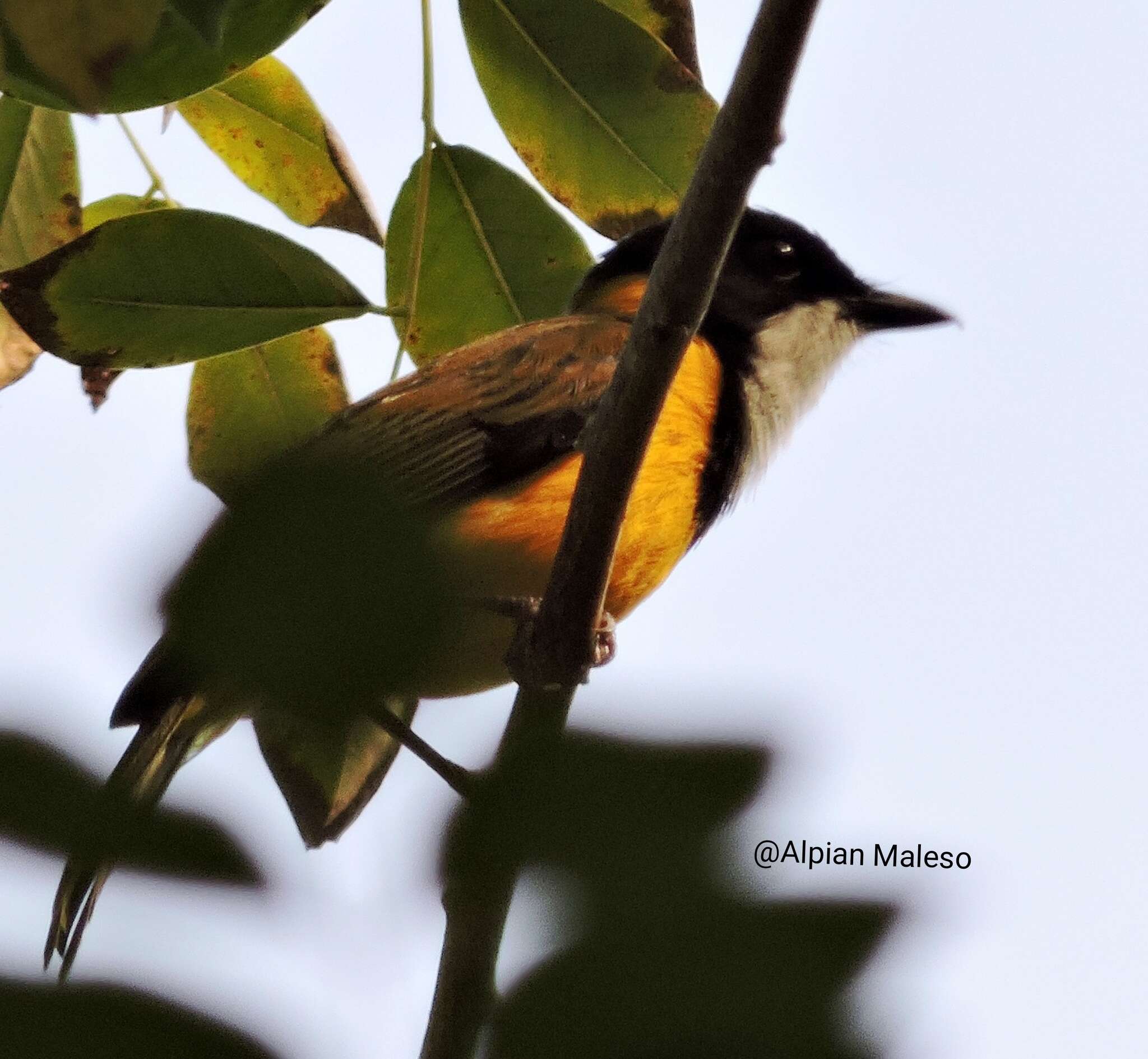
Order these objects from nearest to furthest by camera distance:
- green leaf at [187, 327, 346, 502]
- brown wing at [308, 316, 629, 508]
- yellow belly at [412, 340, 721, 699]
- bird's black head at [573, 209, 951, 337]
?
1. green leaf at [187, 327, 346, 502]
2. yellow belly at [412, 340, 721, 699]
3. brown wing at [308, 316, 629, 508]
4. bird's black head at [573, 209, 951, 337]

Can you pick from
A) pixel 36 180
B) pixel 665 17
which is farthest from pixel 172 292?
pixel 665 17

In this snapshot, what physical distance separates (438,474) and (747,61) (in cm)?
134

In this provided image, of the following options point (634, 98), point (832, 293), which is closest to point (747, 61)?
point (634, 98)

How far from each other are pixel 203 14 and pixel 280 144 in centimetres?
192

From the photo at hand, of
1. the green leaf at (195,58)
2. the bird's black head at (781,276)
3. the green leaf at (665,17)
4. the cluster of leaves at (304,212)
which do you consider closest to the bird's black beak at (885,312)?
the bird's black head at (781,276)

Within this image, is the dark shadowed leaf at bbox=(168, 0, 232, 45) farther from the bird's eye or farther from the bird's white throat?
the bird's eye

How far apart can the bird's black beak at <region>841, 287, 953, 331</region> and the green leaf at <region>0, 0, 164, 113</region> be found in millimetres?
3457

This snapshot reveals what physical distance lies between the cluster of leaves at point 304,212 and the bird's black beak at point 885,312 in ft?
4.54

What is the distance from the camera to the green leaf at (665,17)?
106 inches

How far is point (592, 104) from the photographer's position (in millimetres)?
2686

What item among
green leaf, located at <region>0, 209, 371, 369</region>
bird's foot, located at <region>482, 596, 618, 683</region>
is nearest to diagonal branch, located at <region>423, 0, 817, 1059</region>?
bird's foot, located at <region>482, 596, 618, 683</region>

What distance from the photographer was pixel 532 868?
0.65m

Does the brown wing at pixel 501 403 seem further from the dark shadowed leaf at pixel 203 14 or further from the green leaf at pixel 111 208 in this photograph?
the dark shadowed leaf at pixel 203 14

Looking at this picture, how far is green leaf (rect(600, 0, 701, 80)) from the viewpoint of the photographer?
8.80ft
